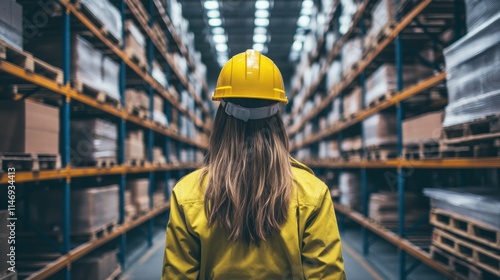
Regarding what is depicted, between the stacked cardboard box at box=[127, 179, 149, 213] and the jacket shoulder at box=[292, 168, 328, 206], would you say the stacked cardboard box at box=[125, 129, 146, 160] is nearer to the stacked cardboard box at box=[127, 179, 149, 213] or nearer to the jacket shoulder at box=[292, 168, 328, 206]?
the stacked cardboard box at box=[127, 179, 149, 213]

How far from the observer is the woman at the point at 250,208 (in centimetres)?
171

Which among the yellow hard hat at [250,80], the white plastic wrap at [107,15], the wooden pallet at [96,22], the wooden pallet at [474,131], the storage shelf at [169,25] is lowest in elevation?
the wooden pallet at [474,131]

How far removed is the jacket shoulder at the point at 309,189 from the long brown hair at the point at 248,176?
56 millimetres

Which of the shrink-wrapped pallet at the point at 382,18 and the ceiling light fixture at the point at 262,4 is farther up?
the ceiling light fixture at the point at 262,4

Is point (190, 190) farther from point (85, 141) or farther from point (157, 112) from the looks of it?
point (157, 112)

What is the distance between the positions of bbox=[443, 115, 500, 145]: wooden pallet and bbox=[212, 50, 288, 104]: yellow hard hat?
6.43 ft

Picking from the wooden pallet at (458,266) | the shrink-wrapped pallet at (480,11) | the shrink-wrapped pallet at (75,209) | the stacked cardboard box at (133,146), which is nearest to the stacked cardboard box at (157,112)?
the stacked cardboard box at (133,146)

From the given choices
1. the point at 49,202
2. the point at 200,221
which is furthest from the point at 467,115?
the point at 49,202

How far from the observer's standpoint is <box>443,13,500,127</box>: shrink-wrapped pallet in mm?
2932

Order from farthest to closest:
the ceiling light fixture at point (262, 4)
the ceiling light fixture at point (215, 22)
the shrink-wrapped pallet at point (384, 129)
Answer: the ceiling light fixture at point (215, 22)
the ceiling light fixture at point (262, 4)
the shrink-wrapped pallet at point (384, 129)

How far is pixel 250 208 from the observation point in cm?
176

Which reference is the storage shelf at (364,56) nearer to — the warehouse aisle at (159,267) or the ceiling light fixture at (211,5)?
the warehouse aisle at (159,267)

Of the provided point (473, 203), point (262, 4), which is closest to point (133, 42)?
point (473, 203)

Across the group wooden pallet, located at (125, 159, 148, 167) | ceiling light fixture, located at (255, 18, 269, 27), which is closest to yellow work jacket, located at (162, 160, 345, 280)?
wooden pallet, located at (125, 159, 148, 167)
